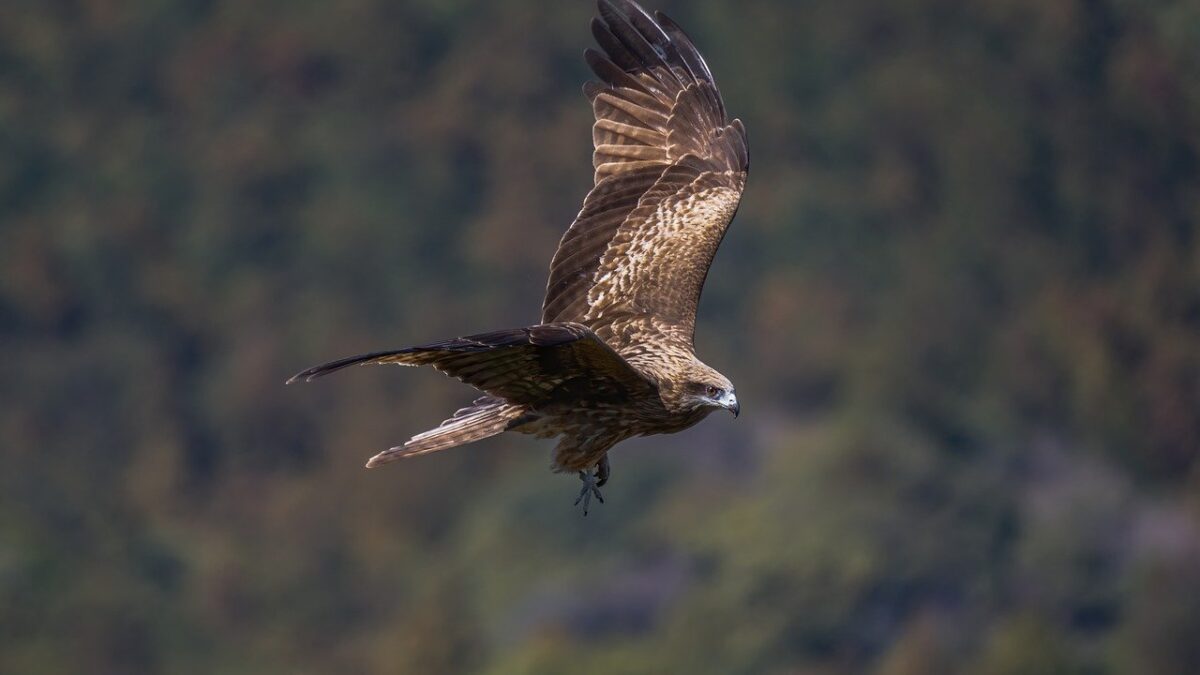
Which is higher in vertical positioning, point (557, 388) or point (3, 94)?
point (557, 388)

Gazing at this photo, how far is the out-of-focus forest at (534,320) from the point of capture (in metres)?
38.9

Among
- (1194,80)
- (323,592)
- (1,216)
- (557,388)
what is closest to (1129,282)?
(1194,80)

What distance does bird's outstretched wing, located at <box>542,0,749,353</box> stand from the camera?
1404 centimetres

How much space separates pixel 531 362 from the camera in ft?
40.3

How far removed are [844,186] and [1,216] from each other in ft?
59.6

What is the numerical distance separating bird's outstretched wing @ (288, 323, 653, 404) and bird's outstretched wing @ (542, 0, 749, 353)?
1.03 m

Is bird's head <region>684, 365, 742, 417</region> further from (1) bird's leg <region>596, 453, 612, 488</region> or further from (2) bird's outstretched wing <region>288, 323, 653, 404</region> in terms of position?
(1) bird's leg <region>596, 453, 612, 488</region>

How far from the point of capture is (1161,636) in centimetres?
3797

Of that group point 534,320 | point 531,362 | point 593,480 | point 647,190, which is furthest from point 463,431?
point 534,320

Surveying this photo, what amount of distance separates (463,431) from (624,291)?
1.72 metres

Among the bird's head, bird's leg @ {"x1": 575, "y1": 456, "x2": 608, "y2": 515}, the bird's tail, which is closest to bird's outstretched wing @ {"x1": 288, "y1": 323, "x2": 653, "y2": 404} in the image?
the bird's tail

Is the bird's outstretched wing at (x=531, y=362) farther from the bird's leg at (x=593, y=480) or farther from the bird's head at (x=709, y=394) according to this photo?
the bird's leg at (x=593, y=480)

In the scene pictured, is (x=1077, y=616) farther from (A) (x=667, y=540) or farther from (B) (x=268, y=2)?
(B) (x=268, y=2)

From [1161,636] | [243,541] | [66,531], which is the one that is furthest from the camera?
[243,541]
